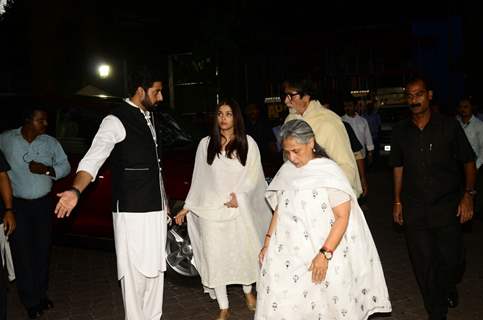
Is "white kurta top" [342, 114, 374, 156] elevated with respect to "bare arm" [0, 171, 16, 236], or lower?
elevated

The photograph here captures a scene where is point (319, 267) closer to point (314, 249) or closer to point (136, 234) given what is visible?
point (314, 249)

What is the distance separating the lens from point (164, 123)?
7543mm

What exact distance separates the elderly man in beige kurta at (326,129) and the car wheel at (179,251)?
172cm

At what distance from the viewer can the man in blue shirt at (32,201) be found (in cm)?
537

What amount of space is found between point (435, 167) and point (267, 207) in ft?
4.95

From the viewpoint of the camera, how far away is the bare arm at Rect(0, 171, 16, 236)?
176 inches

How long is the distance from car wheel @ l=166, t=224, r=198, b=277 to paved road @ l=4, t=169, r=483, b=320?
101mm

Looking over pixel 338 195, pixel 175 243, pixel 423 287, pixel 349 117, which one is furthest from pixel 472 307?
pixel 349 117

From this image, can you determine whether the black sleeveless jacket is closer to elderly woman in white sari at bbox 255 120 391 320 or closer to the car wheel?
Result: elderly woman in white sari at bbox 255 120 391 320

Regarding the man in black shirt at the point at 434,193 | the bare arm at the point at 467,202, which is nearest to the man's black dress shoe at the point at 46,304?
the man in black shirt at the point at 434,193

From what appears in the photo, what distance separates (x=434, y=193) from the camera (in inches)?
183

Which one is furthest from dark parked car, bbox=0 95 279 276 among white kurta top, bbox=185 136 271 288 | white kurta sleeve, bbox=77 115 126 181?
white kurta sleeve, bbox=77 115 126 181

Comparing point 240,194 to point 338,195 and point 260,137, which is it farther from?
point 260,137

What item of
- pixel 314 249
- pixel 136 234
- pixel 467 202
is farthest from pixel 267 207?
pixel 314 249
